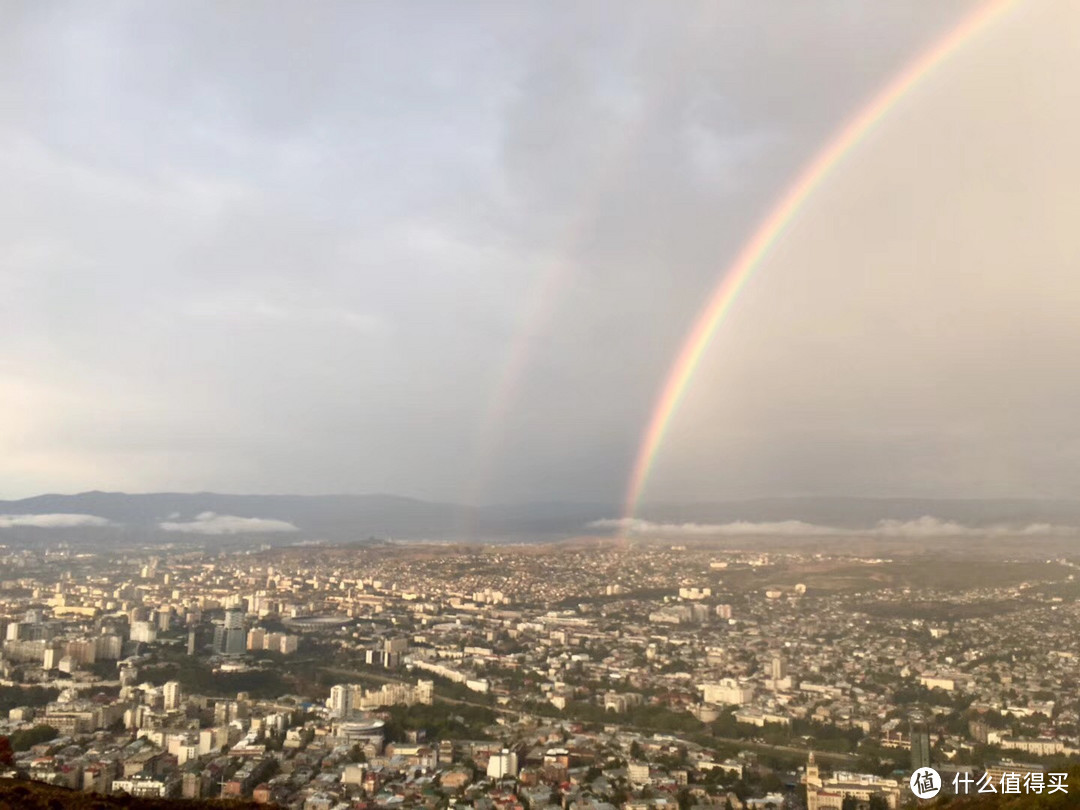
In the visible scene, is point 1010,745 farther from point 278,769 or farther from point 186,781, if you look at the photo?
point 186,781

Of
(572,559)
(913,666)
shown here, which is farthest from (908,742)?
(572,559)

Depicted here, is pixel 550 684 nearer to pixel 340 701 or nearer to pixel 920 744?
pixel 340 701

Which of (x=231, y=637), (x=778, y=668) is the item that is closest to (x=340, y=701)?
(x=231, y=637)

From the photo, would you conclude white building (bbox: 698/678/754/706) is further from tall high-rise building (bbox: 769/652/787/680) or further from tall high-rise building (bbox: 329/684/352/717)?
tall high-rise building (bbox: 329/684/352/717)

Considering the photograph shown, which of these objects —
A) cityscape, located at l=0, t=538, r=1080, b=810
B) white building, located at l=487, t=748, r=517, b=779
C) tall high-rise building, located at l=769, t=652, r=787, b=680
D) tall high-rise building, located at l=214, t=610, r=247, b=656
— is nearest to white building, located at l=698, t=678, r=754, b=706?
cityscape, located at l=0, t=538, r=1080, b=810

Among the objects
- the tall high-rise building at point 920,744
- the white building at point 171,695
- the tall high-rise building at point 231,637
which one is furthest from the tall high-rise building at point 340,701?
the tall high-rise building at point 920,744

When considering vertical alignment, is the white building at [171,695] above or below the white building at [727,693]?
above

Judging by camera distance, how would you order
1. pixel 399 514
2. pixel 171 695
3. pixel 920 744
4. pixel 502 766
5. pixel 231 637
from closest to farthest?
pixel 502 766 < pixel 920 744 < pixel 171 695 < pixel 231 637 < pixel 399 514

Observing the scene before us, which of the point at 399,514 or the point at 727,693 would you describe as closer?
the point at 727,693

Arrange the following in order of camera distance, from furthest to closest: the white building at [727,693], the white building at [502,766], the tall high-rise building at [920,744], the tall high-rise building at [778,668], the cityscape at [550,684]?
the tall high-rise building at [778,668] < the white building at [727,693] < the tall high-rise building at [920,744] < the white building at [502,766] < the cityscape at [550,684]

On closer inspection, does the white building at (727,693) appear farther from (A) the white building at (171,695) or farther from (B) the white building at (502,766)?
(A) the white building at (171,695)

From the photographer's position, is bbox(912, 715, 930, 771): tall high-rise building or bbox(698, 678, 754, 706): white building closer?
bbox(912, 715, 930, 771): tall high-rise building
